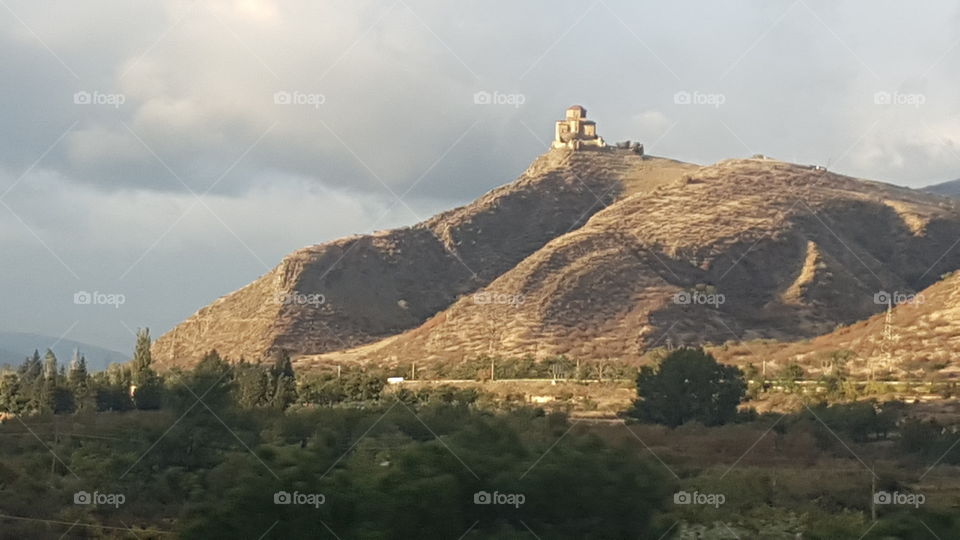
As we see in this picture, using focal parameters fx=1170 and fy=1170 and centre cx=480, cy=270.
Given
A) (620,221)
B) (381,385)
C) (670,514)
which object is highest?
(620,221)

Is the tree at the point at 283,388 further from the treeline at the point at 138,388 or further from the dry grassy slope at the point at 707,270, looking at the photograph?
the dry grassy slope at the point at 707,270

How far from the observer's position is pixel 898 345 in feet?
187

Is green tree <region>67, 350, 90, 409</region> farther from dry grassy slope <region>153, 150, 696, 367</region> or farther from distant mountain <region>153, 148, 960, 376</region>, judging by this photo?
dry grassy slope <region>153, 150, 696, 367</region>

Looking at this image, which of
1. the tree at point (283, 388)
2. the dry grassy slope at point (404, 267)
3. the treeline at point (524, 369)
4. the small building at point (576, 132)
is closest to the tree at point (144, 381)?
the tree at point (283, 388)

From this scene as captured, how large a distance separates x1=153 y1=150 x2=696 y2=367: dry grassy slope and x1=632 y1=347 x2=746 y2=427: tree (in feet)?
163

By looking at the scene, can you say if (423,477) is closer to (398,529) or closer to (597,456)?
(398,529)

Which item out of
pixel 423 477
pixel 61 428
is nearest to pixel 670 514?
pixel 423 477

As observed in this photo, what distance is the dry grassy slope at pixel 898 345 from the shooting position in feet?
178

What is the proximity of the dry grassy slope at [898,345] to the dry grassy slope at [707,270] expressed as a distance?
1182cm

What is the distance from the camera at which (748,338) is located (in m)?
79.2

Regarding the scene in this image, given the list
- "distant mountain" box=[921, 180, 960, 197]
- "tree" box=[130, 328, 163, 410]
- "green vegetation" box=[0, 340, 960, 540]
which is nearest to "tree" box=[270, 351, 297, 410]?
"green vegetation" box=[0, 340, 960, 540]

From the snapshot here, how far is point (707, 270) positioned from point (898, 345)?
1252 inches

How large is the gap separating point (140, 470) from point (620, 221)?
7515cm

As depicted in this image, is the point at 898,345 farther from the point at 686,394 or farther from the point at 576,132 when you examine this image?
the point at 576,132
